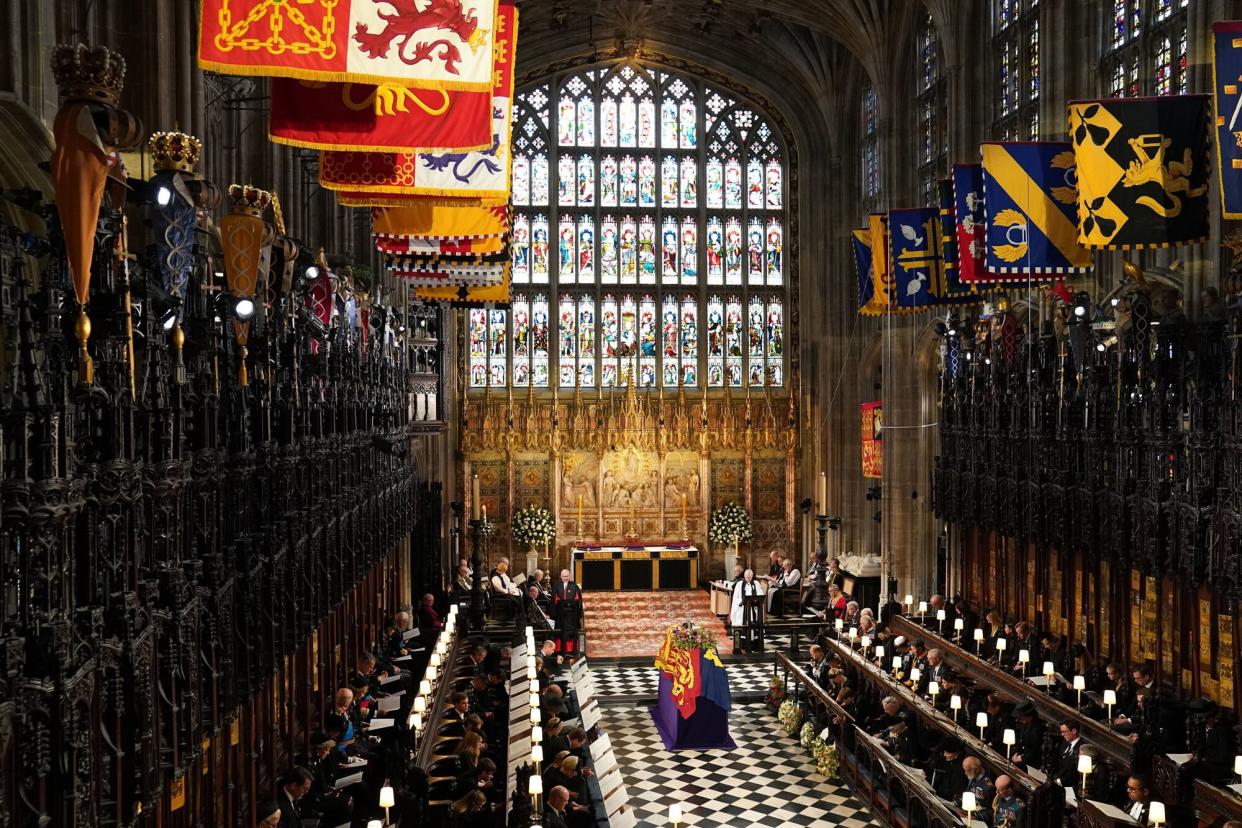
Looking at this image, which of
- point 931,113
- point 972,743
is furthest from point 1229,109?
point 931,113

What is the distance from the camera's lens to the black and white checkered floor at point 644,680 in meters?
18.4

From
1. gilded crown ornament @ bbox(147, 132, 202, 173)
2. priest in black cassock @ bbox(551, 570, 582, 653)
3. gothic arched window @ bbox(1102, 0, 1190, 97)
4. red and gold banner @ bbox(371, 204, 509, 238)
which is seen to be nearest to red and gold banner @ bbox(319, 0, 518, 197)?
gilded crown ornament @ bbox(147, 132, 202, 173)

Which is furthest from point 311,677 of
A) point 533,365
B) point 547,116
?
point 547,116

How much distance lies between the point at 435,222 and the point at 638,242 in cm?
1851

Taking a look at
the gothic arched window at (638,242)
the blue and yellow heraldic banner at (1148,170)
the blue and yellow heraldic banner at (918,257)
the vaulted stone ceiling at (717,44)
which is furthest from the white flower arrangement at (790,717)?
the vaulted stone ceiling at (717,44)

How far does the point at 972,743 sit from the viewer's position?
1151cm

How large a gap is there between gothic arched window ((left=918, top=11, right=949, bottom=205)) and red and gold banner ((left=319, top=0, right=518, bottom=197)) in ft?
50.7

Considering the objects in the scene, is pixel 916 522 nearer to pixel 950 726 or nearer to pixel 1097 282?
pixel 1097 282

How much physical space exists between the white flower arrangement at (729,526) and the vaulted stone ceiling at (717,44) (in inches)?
395

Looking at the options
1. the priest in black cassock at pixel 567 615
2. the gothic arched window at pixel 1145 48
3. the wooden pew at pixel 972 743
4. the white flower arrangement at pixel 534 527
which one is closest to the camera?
the wooden pew at pixel 972 743

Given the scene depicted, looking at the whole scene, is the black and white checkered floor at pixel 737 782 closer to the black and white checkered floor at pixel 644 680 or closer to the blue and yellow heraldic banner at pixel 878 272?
the black and white checkered floor at pixel 644 680

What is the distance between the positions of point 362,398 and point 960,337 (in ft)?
33.8

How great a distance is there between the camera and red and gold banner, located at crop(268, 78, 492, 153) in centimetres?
670

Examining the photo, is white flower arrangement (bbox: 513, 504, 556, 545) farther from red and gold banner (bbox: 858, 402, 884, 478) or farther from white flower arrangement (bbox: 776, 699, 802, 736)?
white flower arrangement (bbox: 776, 699, 802, 736)
